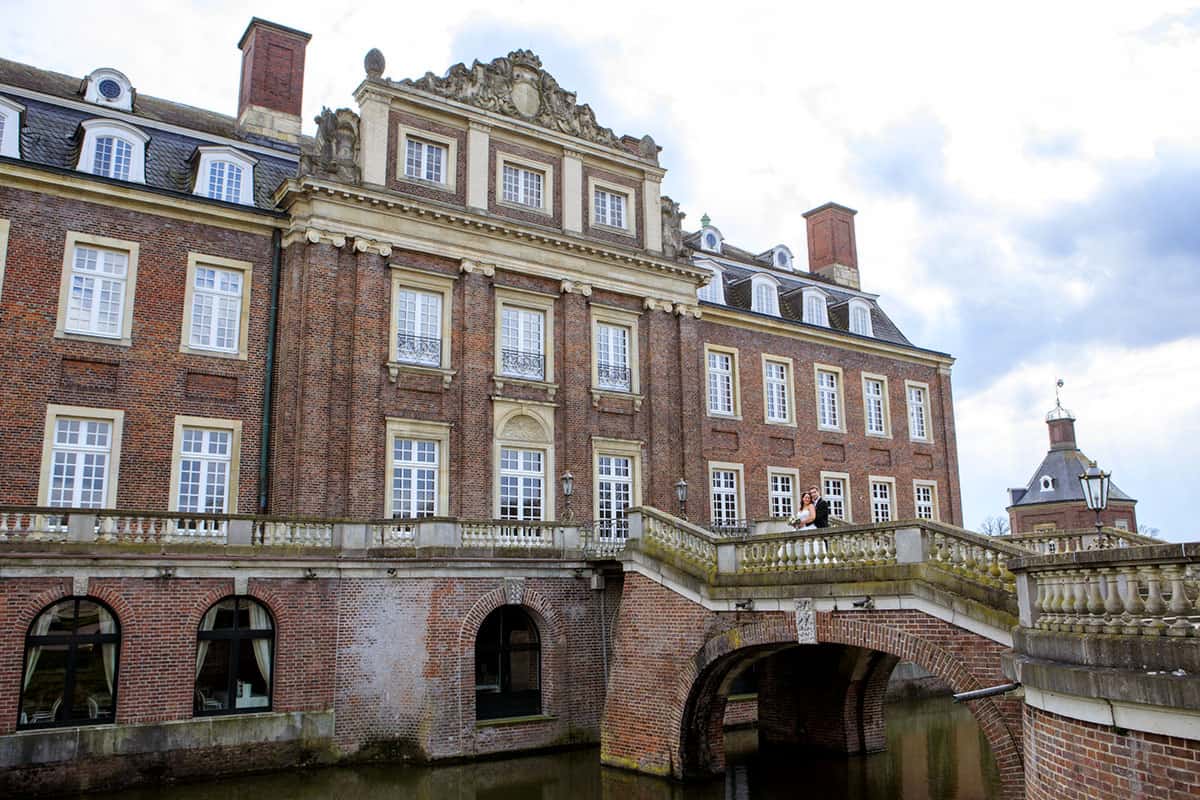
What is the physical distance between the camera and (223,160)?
71.3ft

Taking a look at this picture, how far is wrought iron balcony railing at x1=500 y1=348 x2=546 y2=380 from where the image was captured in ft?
75.7

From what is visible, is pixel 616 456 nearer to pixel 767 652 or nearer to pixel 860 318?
pixel 767 652

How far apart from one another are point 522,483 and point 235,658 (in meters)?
7.68

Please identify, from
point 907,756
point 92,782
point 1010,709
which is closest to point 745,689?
point 907,756

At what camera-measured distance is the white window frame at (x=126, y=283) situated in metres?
19.1

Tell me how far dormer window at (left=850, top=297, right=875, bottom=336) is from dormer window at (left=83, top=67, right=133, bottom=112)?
22990 millimetres

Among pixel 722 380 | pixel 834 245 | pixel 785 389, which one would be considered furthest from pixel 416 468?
pixel 834 245

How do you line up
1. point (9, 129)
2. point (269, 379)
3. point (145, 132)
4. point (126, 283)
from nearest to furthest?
point (9, 129) < point (126, 283) < point (269, 379) < point (145, 132)

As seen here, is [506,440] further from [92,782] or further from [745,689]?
[92,782]

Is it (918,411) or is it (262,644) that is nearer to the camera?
(262,644)

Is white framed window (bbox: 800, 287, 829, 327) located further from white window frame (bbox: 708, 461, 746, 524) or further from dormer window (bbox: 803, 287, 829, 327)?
white window frame (bbox: 708, 461, 746, 524)

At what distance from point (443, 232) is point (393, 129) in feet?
8.70

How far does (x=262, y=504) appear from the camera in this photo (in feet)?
66.8

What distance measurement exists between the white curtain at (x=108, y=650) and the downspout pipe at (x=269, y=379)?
4.14m
